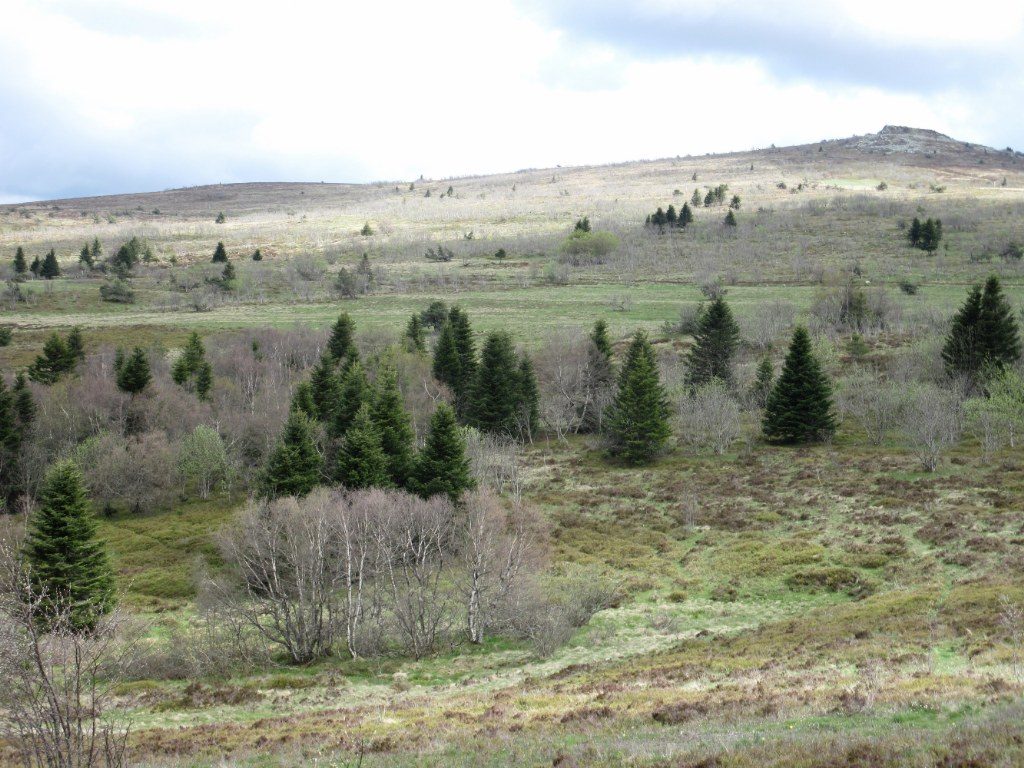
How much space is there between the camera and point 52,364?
7431 centimetres

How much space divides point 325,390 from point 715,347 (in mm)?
37840

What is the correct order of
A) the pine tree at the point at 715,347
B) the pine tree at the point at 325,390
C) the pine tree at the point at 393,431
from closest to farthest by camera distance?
the pine tree at the point at 393,431
the pine tree at the point at 325,390
the pine tree at the point at 715,347

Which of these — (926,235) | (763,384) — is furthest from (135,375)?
(926,235)

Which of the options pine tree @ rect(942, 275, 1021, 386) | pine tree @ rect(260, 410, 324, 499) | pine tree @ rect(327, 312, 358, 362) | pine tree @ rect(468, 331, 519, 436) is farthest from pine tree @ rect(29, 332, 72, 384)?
pine tree @ rect(942, 275, 1021, 386)

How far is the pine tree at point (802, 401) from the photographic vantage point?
60656 mm

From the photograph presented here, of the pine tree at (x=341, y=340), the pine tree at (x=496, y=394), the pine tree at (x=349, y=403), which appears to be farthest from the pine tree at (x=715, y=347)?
the pine tree at (x=341, y=340)

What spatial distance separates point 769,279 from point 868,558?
89.0 metres

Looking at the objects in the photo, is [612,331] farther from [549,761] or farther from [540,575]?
[549,761]

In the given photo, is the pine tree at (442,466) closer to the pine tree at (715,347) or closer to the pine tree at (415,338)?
the pine tree at (715,347)

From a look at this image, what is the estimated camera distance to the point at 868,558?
35781 mm

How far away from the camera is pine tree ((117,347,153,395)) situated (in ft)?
218

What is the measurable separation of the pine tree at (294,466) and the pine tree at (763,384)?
42226mm

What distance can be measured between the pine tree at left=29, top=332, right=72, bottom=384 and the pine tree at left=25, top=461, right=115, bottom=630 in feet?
141

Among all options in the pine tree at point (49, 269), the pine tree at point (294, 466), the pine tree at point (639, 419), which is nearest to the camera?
the pine tree at point (294, 466)
